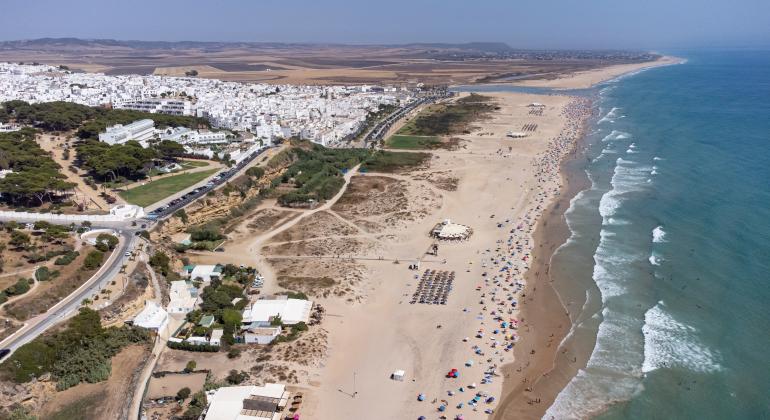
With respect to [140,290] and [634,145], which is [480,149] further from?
[140,290]

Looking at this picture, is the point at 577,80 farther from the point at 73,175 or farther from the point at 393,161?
the point at 73,175

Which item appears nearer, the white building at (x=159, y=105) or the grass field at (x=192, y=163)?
the grass field at (x=192, y=163)

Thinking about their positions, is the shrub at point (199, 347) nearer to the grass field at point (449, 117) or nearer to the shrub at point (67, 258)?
the shrub at point (67, 258)

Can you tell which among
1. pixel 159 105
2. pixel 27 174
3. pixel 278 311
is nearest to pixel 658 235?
pixel 278 311

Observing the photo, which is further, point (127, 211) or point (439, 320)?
point (127, 211)

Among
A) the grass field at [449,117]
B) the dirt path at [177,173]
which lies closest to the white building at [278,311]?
the dirt path at [177,173]

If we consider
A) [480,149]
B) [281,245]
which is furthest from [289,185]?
[480,149]
